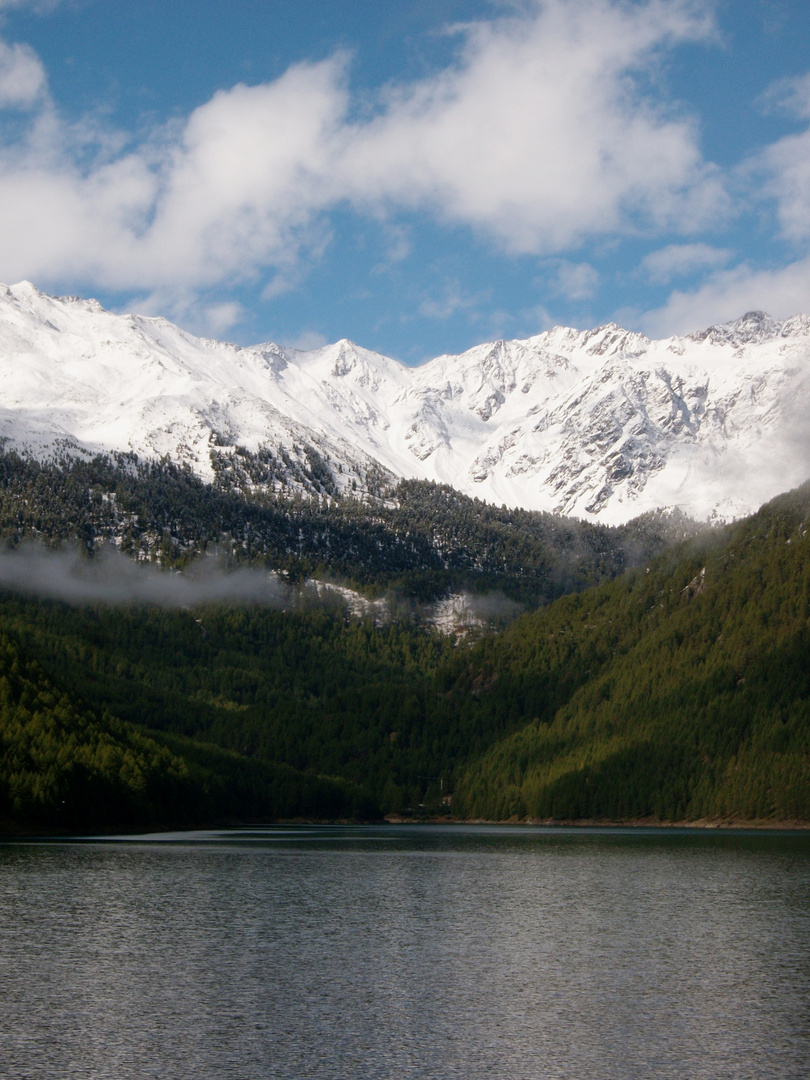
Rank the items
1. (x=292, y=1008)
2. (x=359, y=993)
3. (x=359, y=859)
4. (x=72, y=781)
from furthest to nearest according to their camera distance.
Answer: (x=72, y=781), (x=359, y=859), (x=359, y=993), (x=292, y=1008)

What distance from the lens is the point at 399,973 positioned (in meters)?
66.7

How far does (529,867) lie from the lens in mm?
137500

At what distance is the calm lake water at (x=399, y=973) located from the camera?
47562 millimetres

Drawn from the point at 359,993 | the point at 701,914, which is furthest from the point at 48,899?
the point at 701,914

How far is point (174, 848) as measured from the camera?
156875 millimetres

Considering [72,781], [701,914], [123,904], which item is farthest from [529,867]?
[72,781]

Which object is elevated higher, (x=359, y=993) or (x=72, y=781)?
(x=72, y=781)

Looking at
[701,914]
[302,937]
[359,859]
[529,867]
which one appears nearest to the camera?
[302,937]

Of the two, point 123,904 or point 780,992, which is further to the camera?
point 123,904

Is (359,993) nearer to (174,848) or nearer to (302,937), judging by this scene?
(302,937)

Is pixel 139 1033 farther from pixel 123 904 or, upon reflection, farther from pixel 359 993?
pixel 123 904

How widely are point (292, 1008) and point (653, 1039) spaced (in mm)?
18164

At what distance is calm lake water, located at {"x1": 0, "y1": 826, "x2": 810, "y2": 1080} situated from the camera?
4756cm

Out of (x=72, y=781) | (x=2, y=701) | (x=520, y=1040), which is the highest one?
(x=2, y=701)
